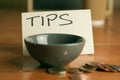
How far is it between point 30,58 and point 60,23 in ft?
0.40

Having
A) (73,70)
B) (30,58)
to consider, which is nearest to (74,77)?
(73,70)

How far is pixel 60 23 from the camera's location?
2.57 ft

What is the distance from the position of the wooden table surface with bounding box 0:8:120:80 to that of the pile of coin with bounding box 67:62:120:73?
0.6 inches

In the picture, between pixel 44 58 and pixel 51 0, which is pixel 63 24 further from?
pixel 51 0

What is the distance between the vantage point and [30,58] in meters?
0.74

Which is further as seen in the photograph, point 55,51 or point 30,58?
point 30,58

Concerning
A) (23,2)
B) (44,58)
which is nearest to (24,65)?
(44,58)

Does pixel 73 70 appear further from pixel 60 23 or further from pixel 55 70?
pixel 60 23

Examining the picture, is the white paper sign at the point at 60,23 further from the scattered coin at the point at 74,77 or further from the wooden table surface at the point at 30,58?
the scattered coin at the point at 74,77

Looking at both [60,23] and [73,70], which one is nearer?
[73,70]

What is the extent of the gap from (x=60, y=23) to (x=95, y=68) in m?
0.18

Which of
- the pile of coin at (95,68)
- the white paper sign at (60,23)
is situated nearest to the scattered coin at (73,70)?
the pile of coin at (95,68)

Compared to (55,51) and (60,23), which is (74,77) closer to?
(55,51)

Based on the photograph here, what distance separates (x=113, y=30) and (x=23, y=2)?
0.90 meters
